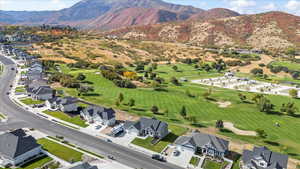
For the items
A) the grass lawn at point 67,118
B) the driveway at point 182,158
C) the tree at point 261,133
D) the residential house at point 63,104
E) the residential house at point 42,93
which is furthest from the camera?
the residential house at point 42,93

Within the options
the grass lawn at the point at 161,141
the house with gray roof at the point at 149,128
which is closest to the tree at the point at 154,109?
the grass lawn at the point at 161,141

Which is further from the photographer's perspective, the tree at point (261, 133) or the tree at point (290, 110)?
the tree at point (290, 110)

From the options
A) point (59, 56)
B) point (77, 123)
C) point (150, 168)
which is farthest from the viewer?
point (59, 56)

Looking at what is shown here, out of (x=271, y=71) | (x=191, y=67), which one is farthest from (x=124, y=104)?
(x=271, y=71)

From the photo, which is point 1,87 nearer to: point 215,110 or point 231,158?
point 215,110

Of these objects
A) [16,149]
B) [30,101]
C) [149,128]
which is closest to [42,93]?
[30,101]

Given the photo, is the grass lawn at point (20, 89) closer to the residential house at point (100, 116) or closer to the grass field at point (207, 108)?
the grass field at point (207, 108)

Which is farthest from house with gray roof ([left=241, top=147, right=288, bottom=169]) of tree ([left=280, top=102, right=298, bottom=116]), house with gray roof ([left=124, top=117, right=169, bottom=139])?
tree ([left=280, top=102, right=298, bottom=116])
